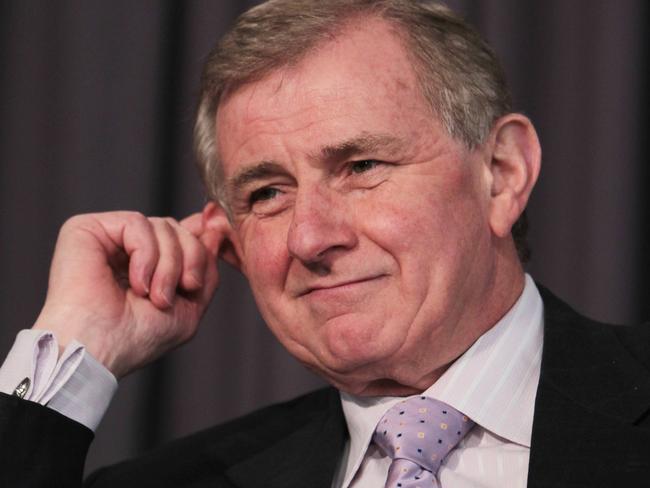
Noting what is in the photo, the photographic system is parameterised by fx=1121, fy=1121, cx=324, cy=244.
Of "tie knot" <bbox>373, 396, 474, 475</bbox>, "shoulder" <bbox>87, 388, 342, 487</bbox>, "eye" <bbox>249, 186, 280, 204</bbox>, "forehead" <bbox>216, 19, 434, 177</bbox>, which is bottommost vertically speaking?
"shoulder" <bbox>87, 388, 342, 487</bbox>

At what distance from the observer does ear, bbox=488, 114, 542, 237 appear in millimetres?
2025

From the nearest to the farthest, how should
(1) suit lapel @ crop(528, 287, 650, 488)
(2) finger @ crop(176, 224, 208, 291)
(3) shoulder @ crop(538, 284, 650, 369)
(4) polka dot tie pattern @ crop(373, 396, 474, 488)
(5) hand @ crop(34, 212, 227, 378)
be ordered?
1. (1) suit lapel @ crop(528, 287, 650, 488)
2. (4) polka dot tie pattern @ crop(373, 396, 474, 488)
3. (3) shoulder @ crop(538, 284, 650, 369)
4. (5) hand @ crop(34, 212, 227, 378)
5. (2) finger @ crop(176, 224, 208, 291)

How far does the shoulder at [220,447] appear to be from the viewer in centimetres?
222

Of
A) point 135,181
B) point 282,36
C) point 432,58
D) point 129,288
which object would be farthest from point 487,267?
point 135,181

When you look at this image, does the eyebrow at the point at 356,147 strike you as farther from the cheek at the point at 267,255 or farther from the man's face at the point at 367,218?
the cheek at the point at 267,255

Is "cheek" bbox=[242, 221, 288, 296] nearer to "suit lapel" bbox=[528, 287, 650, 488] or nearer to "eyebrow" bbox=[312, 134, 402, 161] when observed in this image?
"eyebrow" bbox=[312, 134, 402, 161]

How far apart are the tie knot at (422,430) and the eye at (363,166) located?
0.41m

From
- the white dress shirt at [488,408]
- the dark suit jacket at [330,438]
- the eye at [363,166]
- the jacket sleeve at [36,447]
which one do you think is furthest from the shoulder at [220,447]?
the eye at [363,166]

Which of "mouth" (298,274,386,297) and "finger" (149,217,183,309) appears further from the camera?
"finger" (149,217,183,309)

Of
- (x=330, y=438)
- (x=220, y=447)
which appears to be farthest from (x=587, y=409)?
(x=220, y=447)

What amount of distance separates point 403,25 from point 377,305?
52 cm

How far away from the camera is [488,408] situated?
191cm

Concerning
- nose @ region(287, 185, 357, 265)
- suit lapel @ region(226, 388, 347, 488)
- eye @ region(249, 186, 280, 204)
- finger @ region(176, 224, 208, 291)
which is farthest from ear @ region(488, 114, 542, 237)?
finger @ region(176, 224, 208, 291)

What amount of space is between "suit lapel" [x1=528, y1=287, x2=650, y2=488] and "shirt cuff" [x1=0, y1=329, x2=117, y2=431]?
32.0 inches
